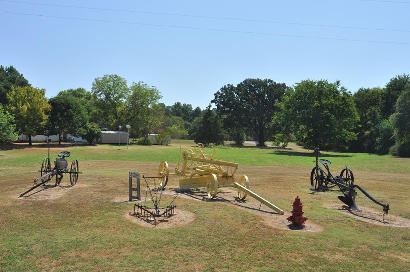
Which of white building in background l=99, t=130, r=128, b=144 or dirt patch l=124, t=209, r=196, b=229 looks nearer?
dirt patch l=124, t=209, r=196, b=229

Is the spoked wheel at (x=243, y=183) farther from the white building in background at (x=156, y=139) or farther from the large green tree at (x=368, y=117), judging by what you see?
the white building in background at (x=156, y=139)

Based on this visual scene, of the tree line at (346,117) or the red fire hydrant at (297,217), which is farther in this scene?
the tree line at (346,117)

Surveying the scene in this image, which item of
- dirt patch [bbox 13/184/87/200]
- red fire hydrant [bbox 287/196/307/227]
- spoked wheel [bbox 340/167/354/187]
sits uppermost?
spoked wheel [bbox 340/167/354/187]

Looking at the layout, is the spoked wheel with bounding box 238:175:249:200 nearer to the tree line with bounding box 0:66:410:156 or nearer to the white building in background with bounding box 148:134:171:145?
the tree line with bounding box 0:66:410:156

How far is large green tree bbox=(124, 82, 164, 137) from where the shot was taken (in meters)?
76.1

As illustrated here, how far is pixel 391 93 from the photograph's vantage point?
67.1 meters

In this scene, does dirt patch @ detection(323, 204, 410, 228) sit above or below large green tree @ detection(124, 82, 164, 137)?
below

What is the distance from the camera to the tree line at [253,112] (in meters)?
51.7

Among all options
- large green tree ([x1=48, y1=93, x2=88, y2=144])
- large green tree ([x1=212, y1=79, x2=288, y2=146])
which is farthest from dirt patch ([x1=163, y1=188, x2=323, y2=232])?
large green tree ([x1=212, y1=79, x2=288, y2=146])

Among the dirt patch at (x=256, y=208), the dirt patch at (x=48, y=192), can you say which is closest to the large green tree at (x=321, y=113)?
the dirt patch at (x=256, y=208)

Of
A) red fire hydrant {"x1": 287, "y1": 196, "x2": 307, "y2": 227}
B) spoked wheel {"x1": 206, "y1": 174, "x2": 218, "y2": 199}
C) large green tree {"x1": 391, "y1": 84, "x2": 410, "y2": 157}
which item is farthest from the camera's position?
large green tree {"x1": 391, "y1": 84, "x2": 410, "y2": 157}

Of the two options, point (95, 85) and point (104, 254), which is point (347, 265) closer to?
point (104, 254)

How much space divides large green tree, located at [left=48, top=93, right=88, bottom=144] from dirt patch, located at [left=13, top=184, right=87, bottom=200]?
41999 mm

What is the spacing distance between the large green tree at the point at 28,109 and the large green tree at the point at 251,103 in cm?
4992
